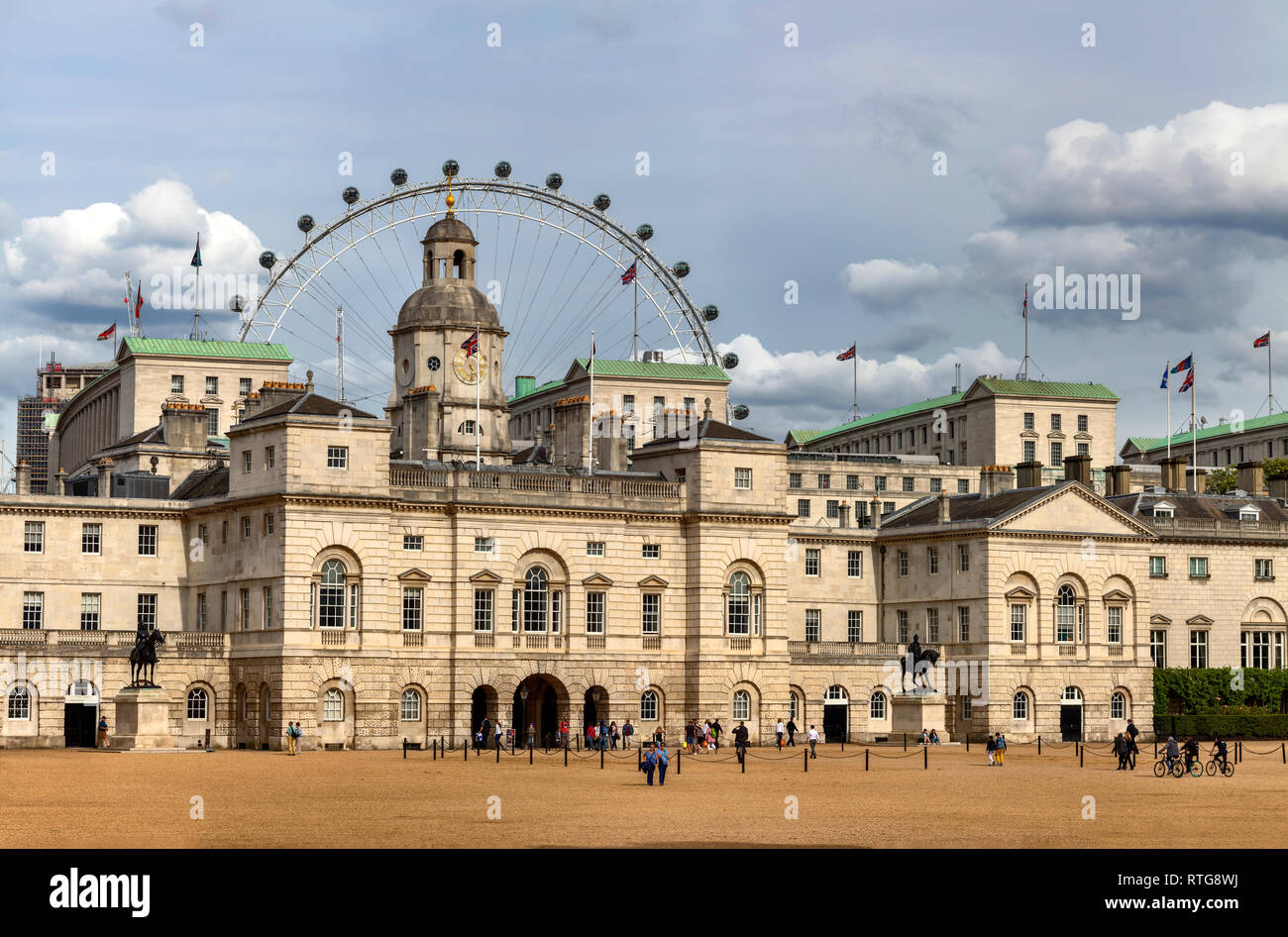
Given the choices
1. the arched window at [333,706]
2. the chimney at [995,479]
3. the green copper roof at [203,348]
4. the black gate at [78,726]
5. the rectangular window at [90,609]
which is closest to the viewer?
the black gate at [78,726]

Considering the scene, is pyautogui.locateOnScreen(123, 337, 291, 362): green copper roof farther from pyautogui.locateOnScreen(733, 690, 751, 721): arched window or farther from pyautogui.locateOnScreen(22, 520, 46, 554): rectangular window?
pyautogui.locateOnScreen(733, 690, 751, 721): arched window

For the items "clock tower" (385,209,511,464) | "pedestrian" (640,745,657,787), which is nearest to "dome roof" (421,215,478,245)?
"clock tower" (385,209,511,464)

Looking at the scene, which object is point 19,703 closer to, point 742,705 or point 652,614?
point 652,614

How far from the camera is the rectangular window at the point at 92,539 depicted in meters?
95.8

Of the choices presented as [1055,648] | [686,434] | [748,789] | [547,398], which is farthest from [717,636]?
[547,398]

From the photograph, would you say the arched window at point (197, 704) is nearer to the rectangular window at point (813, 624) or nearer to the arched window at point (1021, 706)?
the rectangular window at point (813, 624)

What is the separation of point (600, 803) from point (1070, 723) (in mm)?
58706

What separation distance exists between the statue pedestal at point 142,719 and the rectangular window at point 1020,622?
4469 cm

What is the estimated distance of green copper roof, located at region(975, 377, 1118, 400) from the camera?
584 ft

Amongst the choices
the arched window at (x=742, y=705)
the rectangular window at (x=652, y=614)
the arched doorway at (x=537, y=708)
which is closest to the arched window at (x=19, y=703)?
the arched doorway at (x=537, y=708)

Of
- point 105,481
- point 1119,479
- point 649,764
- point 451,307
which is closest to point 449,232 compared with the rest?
point 451,307

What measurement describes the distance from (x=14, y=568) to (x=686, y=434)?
31711 mm
